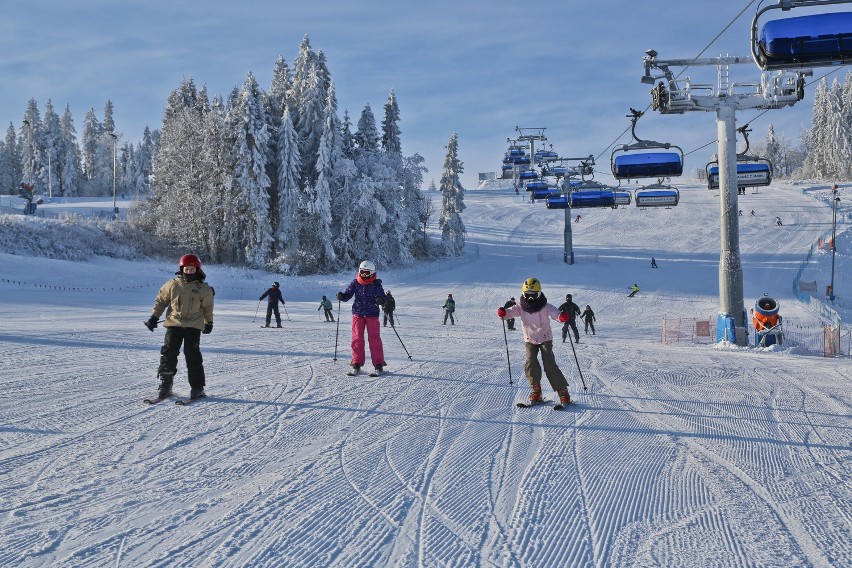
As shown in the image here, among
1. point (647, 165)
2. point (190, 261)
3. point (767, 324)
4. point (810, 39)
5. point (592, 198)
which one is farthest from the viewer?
point (592, 198)

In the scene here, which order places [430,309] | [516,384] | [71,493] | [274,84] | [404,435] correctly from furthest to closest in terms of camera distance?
[274,84] < [430,309] < [516,384] < [404,435] < [71,493]

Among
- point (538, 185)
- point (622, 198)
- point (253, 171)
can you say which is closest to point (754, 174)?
point (622, 198)

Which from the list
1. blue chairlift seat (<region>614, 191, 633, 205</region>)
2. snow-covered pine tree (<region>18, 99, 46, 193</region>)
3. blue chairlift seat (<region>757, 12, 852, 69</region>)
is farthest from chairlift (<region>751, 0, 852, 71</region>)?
snow-covered pine tree (<region>18, 99, 46, 193</region>)

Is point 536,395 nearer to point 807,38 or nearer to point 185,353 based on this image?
point 185,353

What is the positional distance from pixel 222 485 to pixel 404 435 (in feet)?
6.20

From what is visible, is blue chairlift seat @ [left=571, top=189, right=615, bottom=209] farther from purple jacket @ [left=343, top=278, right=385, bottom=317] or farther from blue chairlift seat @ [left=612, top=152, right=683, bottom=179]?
purple jacket @ [left=343, top=278, right=385, bottom=317]

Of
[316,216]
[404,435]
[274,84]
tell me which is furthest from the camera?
[274,84]

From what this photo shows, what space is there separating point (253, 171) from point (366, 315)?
3778cm

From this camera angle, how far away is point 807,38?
28.5 feet

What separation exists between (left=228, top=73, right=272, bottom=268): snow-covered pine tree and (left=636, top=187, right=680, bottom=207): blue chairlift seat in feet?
93.9

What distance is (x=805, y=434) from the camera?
6.04 meters

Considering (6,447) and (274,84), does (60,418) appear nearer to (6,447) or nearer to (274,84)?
(6,447)

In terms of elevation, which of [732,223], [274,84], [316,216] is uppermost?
[274,84]

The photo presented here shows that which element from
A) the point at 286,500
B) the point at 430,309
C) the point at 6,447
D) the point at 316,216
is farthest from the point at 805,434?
the point at 316,216
